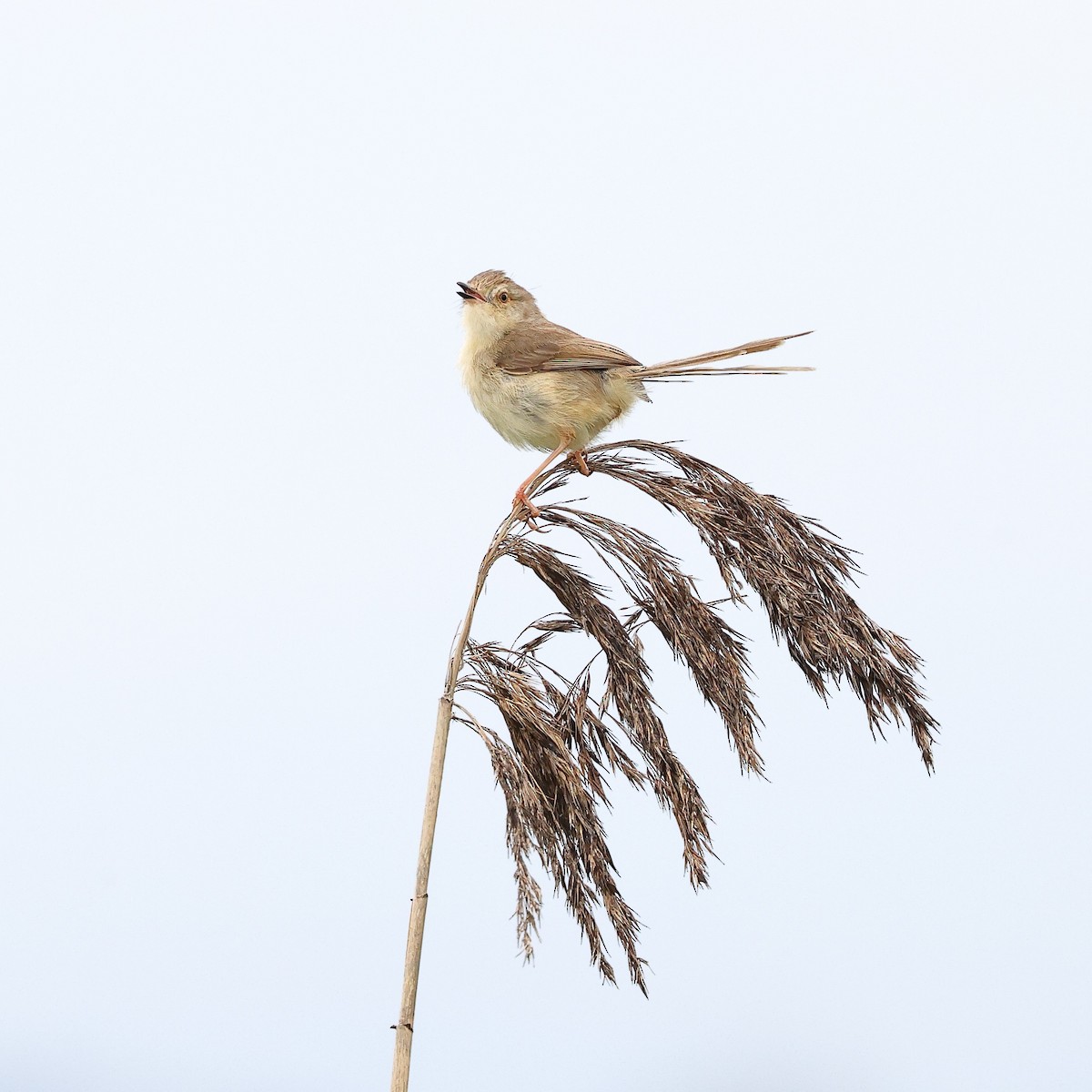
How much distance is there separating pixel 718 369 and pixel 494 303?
46.5 inches

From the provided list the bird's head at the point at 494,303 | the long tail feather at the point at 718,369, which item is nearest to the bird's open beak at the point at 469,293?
the bird's head at the point at 494,303

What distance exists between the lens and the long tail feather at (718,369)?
4105 mm

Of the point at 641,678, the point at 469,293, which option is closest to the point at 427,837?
the point at 641,678

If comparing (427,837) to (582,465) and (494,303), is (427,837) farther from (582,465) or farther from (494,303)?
(494,303)

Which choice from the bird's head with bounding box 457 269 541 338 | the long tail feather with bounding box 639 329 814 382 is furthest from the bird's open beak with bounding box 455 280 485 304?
the long tail feather with bounding box 639 329 814 382

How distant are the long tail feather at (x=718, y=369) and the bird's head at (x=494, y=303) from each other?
30.5 inches

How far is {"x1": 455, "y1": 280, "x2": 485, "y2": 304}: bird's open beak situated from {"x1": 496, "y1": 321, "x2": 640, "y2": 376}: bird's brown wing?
294 mm

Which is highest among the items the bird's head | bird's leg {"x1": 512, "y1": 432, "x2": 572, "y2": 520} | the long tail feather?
the bird's head

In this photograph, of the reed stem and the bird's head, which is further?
the bird's head

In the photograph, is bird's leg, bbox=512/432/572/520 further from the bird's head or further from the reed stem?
the bird's head

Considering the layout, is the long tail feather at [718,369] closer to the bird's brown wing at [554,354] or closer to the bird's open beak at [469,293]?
the bird's brown wing at [554,354]

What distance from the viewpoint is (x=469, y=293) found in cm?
495

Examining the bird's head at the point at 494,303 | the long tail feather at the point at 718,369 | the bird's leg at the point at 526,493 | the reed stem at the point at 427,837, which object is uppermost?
the bird's head at the point at 494,303

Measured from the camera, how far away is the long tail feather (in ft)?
13.5
